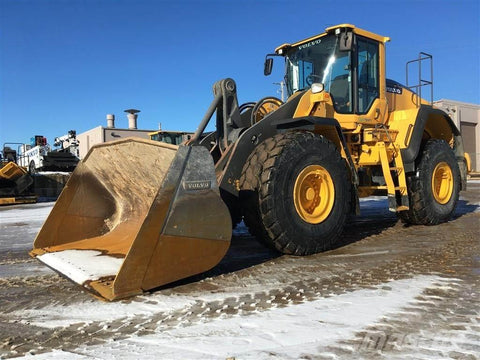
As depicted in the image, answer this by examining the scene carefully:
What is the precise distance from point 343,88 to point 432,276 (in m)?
3.07

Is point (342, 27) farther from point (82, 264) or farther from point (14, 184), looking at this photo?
point (14, 184)

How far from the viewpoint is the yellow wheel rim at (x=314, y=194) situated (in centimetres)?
423

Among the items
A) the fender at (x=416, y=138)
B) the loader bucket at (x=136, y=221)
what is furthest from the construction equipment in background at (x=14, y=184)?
the fender at (x=416, y=138)

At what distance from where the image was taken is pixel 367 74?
5.95 m

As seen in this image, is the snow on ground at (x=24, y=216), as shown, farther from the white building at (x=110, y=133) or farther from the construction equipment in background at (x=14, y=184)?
the white building at (x=110, y=133)

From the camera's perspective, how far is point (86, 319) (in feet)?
8.50

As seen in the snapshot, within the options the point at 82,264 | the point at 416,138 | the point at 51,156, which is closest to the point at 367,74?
the point at 416,138

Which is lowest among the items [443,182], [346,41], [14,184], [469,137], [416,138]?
[14,184]

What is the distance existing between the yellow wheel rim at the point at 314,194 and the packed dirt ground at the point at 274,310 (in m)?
0.45

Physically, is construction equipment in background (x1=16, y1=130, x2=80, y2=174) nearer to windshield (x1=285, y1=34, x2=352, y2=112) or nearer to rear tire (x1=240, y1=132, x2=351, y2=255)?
windshield (x1=285, y1=34, x2=352, y2=112)

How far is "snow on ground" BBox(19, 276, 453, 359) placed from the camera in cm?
208

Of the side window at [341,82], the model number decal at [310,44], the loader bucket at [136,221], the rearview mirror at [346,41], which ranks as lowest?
the loader bucket at [136,221]

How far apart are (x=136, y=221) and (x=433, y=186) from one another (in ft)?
15.3

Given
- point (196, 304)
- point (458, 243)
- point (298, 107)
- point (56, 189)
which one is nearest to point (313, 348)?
point (196, 304)
